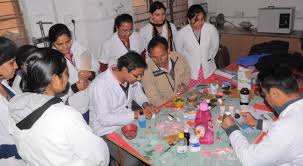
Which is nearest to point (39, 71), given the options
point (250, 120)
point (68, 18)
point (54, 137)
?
point (54, 137)

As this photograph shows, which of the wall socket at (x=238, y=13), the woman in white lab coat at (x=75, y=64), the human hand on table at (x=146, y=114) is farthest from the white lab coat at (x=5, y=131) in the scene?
the wall socket at (x=238, y=13)

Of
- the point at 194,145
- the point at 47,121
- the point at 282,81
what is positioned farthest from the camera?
the point at 194,145

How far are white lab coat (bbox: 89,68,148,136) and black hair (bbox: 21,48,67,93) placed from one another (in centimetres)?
97

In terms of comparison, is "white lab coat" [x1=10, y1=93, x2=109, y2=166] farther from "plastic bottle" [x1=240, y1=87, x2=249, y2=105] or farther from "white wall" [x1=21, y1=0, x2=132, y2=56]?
"white wall" [x1=21, y1=0, x2=132, y2=56]

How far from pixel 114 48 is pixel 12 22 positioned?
1528 millimetres

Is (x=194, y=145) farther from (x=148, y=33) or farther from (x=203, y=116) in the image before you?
(x=148, y=33)

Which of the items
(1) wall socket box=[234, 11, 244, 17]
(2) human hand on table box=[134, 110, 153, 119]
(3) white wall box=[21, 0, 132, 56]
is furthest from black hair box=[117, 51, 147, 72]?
(1) wall socket box=[234, 11, 244, 17]

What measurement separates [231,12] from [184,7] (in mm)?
1139

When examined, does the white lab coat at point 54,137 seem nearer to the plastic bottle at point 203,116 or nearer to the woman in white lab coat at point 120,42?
the plastic bottle at point 203,116

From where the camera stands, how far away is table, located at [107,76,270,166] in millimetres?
1948

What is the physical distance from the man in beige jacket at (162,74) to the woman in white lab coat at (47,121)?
5.07 ft

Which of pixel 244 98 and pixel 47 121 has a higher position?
pixel 47 121

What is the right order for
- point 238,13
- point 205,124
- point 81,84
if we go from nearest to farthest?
point 205,124, point 81,84, point 238,13

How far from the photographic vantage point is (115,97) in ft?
8.71
